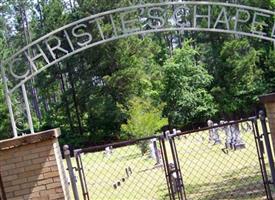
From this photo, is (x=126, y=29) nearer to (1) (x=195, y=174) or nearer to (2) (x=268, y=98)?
(2) (x=268, y=98)

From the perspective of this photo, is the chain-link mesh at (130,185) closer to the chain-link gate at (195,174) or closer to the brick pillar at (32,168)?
the chain-link gate at (195,174)

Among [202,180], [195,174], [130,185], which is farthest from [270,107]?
[130,185]

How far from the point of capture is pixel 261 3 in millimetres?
36938

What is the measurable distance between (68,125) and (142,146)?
19.0 meters

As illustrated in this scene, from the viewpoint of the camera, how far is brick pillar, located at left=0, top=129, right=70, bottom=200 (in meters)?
5.28

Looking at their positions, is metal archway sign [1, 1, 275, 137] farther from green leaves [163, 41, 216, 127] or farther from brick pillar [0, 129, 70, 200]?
green leaves [163, 41, 216, 127]

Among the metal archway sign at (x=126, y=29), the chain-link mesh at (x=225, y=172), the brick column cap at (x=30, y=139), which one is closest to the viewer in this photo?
the brick column cap at (x=30, y=139)

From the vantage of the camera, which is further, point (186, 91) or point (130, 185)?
point (186, 91)

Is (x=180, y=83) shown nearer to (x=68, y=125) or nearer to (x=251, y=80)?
(x=251, y=80)

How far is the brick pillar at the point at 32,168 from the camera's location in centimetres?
528

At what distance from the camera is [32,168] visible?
529 cm

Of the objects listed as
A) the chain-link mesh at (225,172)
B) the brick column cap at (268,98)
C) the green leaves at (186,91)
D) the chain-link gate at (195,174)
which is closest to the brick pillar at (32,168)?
the chain-link gate at (195,174)

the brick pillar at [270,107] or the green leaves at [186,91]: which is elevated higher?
the green leaves at [186,91]

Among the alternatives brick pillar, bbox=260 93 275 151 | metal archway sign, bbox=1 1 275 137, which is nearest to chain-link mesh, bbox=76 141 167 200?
metal archway sign, bbox=1 1 275 137
